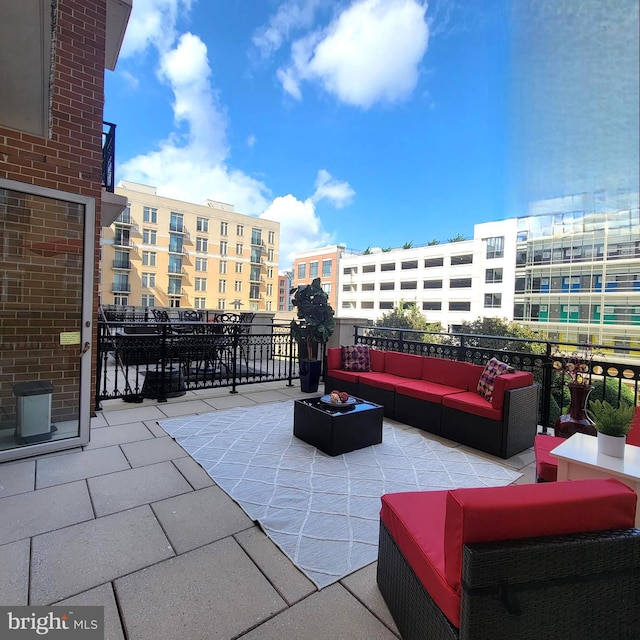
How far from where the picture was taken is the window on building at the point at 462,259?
33.9m

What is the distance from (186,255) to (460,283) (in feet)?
91.1

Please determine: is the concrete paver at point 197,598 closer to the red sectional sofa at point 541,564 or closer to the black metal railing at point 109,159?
the red sectional sofa at point 541,564

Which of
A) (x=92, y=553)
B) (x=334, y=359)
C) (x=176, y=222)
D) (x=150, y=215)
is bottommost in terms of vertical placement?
(x=92, y=553)

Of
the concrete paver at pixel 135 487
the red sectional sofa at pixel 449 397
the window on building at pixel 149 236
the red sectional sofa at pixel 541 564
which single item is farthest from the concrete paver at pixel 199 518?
the window on building at pixel 149 236

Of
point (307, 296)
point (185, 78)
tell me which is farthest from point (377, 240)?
point (307, 296)

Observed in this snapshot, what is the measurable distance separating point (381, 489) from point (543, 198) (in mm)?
2571

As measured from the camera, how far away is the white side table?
1.76m

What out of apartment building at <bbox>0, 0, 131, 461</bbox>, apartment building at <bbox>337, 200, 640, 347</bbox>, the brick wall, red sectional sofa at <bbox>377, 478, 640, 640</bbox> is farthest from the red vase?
the brick wall

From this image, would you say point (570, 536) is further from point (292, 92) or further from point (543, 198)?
point (292, 92)

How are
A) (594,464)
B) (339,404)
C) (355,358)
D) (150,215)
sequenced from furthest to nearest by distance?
(150,215), (355,358), (339,404), (594,464)

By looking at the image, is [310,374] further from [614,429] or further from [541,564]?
[541,564]

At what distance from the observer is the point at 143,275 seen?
34.6 meters

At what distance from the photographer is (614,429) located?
1.95 meters

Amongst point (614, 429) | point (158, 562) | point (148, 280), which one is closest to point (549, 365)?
point (614, 429)
